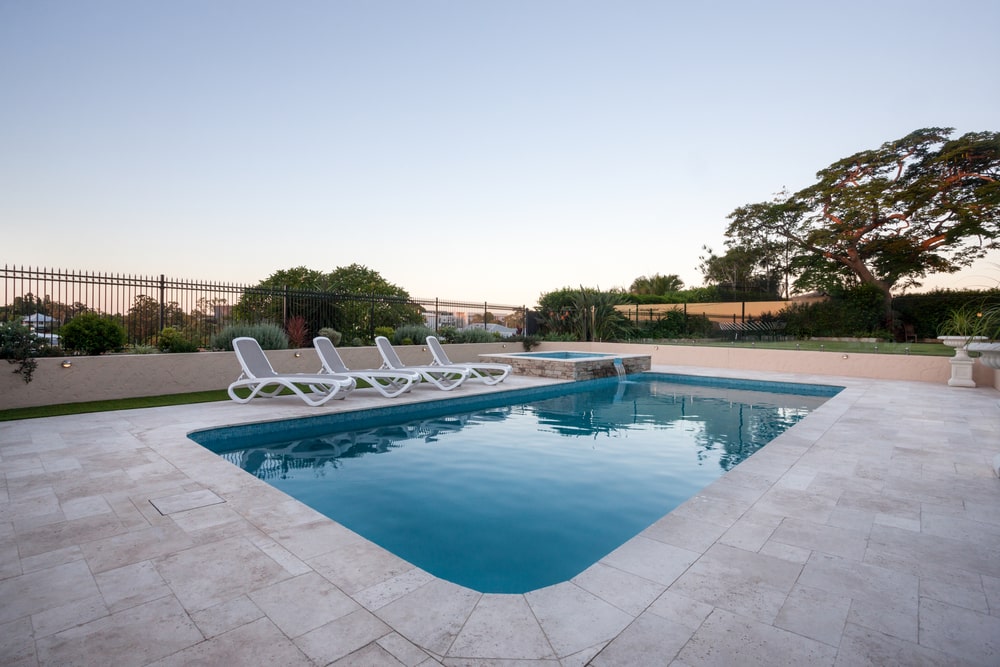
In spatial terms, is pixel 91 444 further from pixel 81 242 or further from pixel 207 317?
pixel 81 242

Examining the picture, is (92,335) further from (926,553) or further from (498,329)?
(498,329)

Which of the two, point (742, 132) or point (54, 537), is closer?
point (54, 537)

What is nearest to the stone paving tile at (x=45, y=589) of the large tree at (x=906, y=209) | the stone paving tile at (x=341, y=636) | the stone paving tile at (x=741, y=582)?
the stone paving tile at (x=341, y=636)

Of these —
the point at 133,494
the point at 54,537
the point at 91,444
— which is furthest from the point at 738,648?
the point at 91,444

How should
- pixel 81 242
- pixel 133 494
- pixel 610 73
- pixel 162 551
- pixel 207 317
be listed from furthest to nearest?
1. pixel 610 73
2. pixel 81 242
3. pixel 207 317
4. pixel 133 494
5. pixel 162 551

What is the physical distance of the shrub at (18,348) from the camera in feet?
22.7

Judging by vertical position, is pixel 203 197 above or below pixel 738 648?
above

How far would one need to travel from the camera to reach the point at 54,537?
2.84 m

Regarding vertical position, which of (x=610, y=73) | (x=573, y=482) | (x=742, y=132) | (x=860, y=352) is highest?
(x=610, y=73)

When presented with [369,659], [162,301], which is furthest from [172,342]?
[369,659]

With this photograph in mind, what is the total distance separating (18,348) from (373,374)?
487 cm

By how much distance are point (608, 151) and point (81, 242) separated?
1334 cm

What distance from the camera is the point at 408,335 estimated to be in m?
13.3

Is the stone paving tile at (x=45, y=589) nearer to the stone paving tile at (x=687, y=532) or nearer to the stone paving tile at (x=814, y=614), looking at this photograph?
the stone paving tile at (x=687, y=532)
